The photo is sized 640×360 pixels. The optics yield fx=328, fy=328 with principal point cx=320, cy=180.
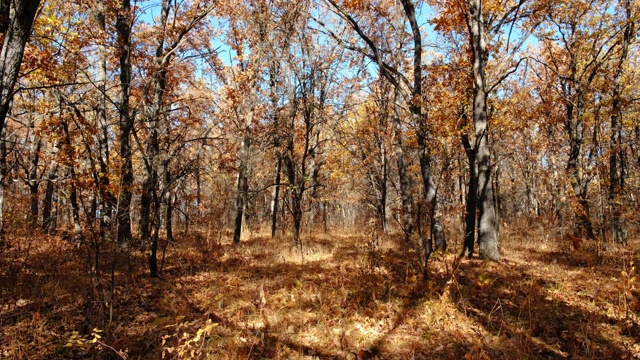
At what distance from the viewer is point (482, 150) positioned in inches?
325

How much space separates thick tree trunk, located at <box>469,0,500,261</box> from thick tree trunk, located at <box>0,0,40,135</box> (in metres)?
8.51

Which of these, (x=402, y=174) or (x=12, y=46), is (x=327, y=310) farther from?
(x=402, y=174)

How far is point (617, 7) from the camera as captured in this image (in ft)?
40.7

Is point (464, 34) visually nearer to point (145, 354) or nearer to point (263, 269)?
point (263, 269)

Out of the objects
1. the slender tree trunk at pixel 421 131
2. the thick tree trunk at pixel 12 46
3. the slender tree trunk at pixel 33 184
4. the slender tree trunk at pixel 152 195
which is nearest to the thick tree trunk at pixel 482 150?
the slender tree trunk at pixel 421 131

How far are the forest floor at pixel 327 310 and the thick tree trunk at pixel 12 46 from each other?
288cm

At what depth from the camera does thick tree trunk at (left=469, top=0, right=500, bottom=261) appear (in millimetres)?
7980

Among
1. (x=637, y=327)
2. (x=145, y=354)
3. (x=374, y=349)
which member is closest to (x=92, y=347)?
(x=145, y=354)

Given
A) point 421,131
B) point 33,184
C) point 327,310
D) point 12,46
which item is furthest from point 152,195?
point 33,184

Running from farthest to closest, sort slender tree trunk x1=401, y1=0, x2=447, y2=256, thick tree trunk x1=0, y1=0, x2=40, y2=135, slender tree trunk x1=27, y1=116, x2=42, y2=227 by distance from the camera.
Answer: slender tree trunk x1=27, y1=116, x2=42, y2=227 < slender tree trunk x1=401, y1=0, x2=447, y2=256 < thick tree trunk x1=0, y1=0, x2=40, y2=135

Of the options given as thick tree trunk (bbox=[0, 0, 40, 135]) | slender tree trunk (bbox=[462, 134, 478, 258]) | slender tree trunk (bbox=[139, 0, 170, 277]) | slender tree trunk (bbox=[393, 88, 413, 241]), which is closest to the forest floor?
slender tree trunk (bbox=[462, 134, 478, 258])

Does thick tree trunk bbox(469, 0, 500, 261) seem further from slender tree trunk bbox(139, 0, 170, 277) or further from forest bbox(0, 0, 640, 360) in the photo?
slender tree trunk bbox(139, 0, 170, 277)

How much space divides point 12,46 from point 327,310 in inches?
210

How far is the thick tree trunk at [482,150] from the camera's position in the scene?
26.2 feet
